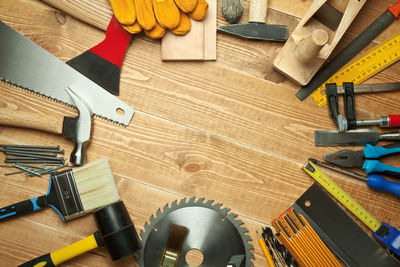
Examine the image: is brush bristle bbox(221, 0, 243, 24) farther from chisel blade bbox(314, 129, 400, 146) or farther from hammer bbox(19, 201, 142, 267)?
hammer bbox(19, 201, 142, 267)

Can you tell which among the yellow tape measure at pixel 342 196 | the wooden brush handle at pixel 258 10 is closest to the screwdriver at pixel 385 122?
the yellow tape measure at pixel 342 196

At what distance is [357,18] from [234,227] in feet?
3.41

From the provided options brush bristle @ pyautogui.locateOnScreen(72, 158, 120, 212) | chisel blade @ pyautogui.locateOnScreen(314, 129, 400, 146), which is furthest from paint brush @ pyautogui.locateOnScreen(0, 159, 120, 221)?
chisel blade @ pyautogui.locateOnScreen(314, 129, 400, 146)

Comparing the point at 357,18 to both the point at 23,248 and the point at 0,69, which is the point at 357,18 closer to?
the point at 0,69

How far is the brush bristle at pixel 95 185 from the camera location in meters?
1.38

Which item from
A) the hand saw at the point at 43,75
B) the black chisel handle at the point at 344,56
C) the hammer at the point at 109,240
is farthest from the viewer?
the black chisel handle at the point at 344,56

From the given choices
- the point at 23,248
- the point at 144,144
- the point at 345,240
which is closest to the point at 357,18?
the point at 345,240

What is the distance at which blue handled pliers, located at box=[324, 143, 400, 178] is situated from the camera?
1.45 metres

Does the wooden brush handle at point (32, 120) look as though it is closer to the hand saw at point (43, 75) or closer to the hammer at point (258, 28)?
the hand saw at point (43, 75)

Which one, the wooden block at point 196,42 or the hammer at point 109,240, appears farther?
the wooden block at point 196,42

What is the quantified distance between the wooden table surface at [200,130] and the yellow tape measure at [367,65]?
37 millimetres

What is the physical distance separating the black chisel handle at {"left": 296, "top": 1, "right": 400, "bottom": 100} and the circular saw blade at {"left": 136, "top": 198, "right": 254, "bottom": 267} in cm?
61

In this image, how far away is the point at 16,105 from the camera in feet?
4.75

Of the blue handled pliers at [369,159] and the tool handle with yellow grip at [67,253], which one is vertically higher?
the blue handled pliers at [369,159]
